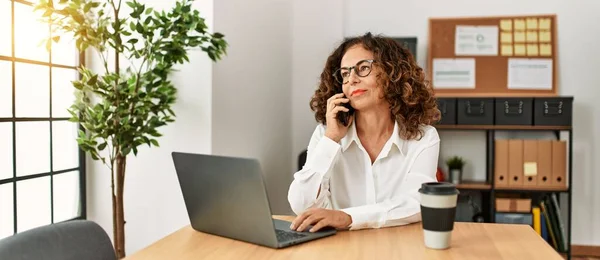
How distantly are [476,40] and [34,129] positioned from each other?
3.48 meters

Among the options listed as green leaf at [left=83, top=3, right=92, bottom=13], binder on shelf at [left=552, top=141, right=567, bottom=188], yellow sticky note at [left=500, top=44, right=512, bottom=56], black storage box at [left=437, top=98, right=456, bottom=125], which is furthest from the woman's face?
yellow sticky note at [left=500, top=44, right=512, bottom=56]

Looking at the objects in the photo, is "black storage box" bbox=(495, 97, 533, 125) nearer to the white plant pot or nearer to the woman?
the white plant pot

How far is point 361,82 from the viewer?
1.97 m

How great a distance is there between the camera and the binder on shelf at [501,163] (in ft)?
14.5

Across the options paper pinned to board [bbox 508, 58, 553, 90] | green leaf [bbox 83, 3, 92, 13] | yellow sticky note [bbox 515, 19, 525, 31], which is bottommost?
paper pinned to board [bbox 508, 58, 553, 90]

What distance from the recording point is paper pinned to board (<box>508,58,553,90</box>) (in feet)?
15.4

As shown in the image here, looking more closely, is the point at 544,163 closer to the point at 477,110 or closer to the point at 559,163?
the point at 559,163

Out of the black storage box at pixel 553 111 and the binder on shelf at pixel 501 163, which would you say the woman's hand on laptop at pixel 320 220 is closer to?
the binder on shelf at pixel 501 163

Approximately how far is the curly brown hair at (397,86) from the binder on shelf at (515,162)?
2.50 m

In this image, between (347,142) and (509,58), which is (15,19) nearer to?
(347,142)

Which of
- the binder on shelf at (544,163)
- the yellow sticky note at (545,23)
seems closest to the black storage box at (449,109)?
the binder on shelf at (544,163)

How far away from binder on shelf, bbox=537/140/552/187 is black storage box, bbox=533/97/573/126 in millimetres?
159

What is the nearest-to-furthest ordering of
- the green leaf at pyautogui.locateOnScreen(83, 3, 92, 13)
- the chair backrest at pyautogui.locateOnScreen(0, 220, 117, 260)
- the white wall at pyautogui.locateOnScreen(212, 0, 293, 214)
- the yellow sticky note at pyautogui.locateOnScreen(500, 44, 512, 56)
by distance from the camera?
the chair backrest at pyautogui.locateOnScreen(0, 220, 117, 260) < the green leaf at pyautogui.locateOnScreen(83, 3, 92, 13) < the white wall at pyautogui.locateOnScreen(212, 0, 293, 214) < the yellow sticky note at pyautogui.locateOnScreen(500, 44, 512, 56)

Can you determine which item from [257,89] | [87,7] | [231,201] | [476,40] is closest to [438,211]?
[231,201]
